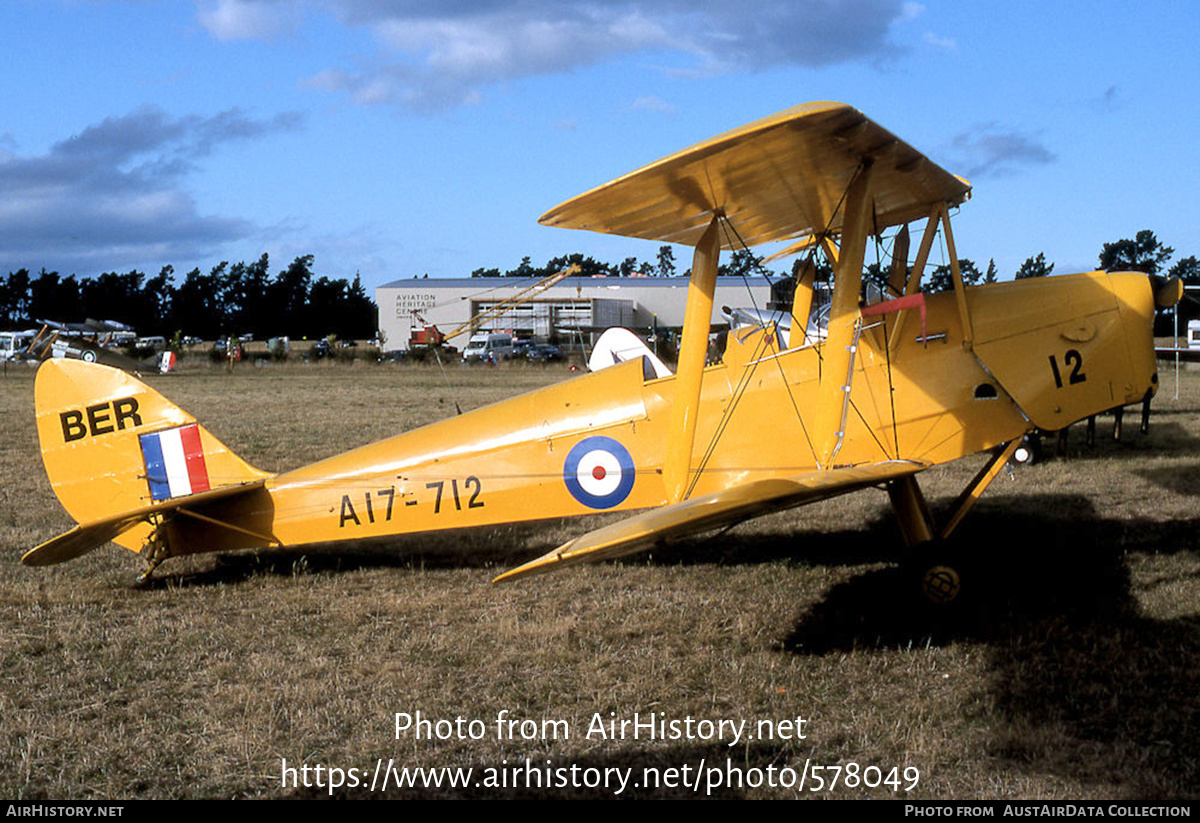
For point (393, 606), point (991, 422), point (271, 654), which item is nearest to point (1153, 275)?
point (991, 422)

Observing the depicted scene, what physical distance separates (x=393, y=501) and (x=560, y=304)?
143ft

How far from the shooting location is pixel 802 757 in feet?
12.4

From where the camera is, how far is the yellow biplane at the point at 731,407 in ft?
16.9

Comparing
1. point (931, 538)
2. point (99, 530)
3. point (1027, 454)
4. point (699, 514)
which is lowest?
point (1027, 454)

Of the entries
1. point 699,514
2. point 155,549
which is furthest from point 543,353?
point 699,514

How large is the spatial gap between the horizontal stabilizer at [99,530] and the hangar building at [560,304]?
3856 cm

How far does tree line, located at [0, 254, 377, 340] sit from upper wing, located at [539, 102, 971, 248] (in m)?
78.5

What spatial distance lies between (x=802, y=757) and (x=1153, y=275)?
4.07 metres

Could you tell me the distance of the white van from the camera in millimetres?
43156

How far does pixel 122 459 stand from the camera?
20.6ft

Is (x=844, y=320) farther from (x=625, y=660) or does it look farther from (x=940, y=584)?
(x=625, y=660)

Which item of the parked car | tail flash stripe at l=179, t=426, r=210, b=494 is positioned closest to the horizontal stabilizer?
tail flash stripe at l=179, t=426, r=210, b=494

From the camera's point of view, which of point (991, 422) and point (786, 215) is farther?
point (786, 215)

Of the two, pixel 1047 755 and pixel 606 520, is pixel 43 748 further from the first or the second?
pixel 606 520
